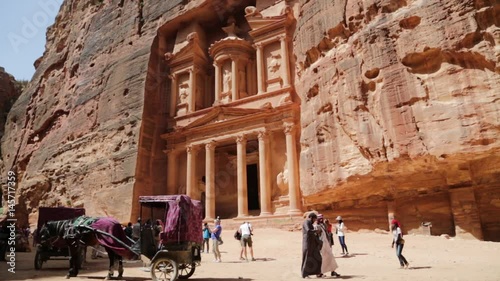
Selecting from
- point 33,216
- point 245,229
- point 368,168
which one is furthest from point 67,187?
point 368,168

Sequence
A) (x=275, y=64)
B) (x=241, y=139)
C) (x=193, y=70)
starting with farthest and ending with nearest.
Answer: (x=193, y=70) → (x=275, y=64) → (x=241, y=139)

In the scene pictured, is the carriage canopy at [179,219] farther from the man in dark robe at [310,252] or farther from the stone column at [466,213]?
the stone column at [466,213]

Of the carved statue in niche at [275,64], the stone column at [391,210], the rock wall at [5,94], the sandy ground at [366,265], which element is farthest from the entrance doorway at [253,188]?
the rock wall at [5,94]

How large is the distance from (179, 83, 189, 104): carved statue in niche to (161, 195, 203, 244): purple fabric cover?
65.8 ft

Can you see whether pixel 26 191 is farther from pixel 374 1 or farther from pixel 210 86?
pixel 374 1

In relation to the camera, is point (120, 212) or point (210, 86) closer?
point (120, 212)

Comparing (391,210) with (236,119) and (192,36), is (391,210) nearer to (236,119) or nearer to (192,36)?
(236,119)

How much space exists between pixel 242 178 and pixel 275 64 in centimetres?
797

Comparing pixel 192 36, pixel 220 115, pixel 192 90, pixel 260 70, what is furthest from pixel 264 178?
pixel 192 36

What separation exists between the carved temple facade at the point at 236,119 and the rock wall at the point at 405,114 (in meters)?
4.94

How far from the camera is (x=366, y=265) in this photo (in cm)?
934

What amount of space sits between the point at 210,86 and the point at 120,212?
1200cm

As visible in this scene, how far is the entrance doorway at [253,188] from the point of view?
2545 centimetres

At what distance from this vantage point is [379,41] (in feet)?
45.3
